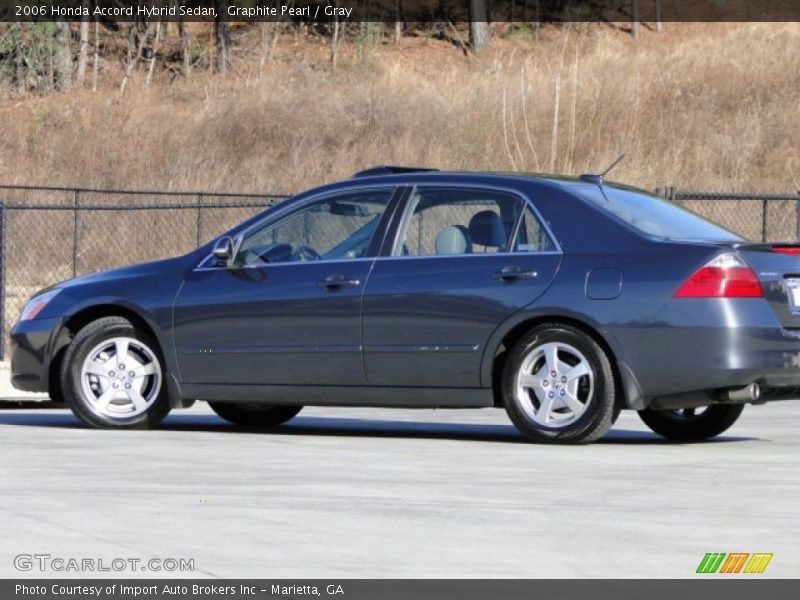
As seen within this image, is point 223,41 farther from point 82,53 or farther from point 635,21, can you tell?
point 635,21

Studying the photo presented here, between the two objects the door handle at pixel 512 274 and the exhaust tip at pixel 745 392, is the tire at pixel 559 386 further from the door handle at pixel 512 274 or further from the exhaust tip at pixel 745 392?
the exhaust tip at pixel 745 392

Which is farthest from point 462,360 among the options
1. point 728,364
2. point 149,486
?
point 149,486

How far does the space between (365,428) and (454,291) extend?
2001mm

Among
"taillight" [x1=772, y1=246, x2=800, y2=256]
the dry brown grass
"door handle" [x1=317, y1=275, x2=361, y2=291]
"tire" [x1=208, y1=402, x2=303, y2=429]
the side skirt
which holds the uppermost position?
the dry brown grass

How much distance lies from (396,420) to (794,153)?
27.0 meters

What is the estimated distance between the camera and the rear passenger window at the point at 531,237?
11.2m

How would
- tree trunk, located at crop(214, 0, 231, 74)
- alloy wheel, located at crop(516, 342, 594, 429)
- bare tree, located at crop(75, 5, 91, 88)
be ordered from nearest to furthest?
alloy wheel, located at crop(516, 342, 594, 429)
bare tree, located at crop(75, 5, 91, 88)
tree trunk, located at crop(214, 0, 231, 74)

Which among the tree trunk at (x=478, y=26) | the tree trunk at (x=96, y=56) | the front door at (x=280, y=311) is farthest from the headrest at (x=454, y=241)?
the tree trunk at (x=478, y=26)

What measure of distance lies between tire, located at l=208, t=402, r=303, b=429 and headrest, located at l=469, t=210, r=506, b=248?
7.17 feet

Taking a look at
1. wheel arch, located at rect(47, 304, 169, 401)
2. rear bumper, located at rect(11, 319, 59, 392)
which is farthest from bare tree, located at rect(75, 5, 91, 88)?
wheel arch, located at rect(47, 304, 169, 401)

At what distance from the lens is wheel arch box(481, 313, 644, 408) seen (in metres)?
10.9

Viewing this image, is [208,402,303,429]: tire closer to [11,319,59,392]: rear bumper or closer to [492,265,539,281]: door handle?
[11,319,59,392]: rear bumper

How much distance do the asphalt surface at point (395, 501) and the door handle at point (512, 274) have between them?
100 centimetres

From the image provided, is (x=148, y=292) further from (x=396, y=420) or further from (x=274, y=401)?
(x=396, y=420)
